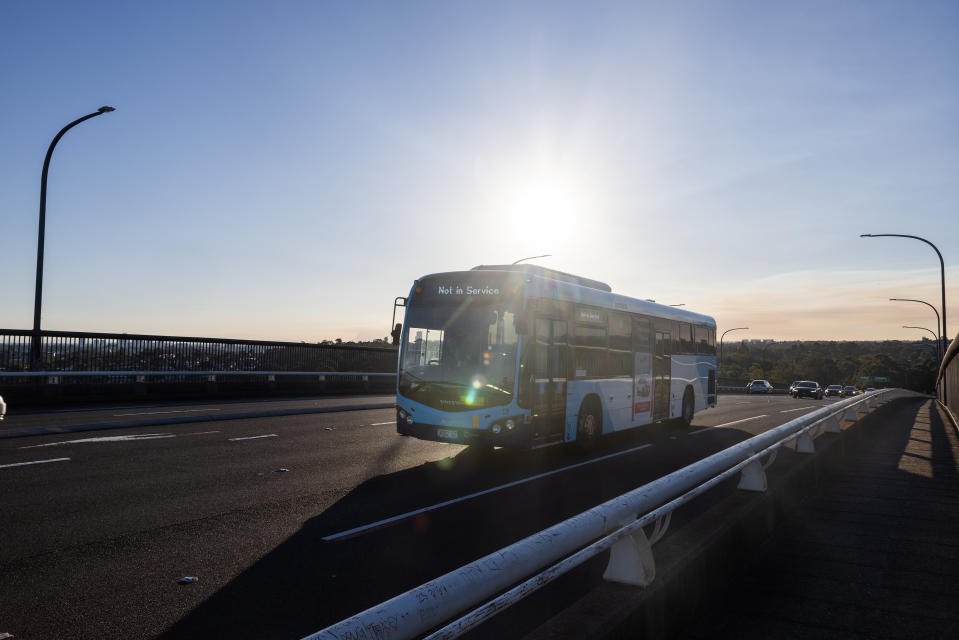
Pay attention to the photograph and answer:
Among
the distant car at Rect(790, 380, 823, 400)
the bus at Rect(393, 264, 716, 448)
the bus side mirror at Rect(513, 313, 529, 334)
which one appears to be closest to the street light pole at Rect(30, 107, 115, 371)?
the bus at Rect(393, 264, 716, 448)

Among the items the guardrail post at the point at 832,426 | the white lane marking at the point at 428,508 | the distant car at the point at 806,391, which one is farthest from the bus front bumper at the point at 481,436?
the distant car at the point at 806,391

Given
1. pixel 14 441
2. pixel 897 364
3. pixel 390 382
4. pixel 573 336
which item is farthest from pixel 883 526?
pixel 897 364

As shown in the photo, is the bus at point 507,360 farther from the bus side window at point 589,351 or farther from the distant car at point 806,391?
the distant car at point 806,391

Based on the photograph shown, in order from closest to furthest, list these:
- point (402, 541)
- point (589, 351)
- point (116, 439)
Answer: point (402, 541) → point (116, 439) → point (589, 351)

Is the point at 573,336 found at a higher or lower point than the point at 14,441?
higher

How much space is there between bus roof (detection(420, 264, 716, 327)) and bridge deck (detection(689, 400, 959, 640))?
5.12m

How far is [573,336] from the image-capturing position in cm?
1246

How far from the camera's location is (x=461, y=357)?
11.2 m

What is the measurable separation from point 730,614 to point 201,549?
4.32 meters

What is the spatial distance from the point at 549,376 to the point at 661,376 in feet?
18.6

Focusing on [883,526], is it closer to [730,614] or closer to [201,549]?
[730,614]

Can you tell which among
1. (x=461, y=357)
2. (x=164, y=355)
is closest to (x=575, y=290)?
(x=461, y=357)

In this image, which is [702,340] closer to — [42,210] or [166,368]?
[166,368]

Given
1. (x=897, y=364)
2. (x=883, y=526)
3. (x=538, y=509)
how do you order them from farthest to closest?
(x=897, y=364), (x=538, y=509), (x=883, y=526)
